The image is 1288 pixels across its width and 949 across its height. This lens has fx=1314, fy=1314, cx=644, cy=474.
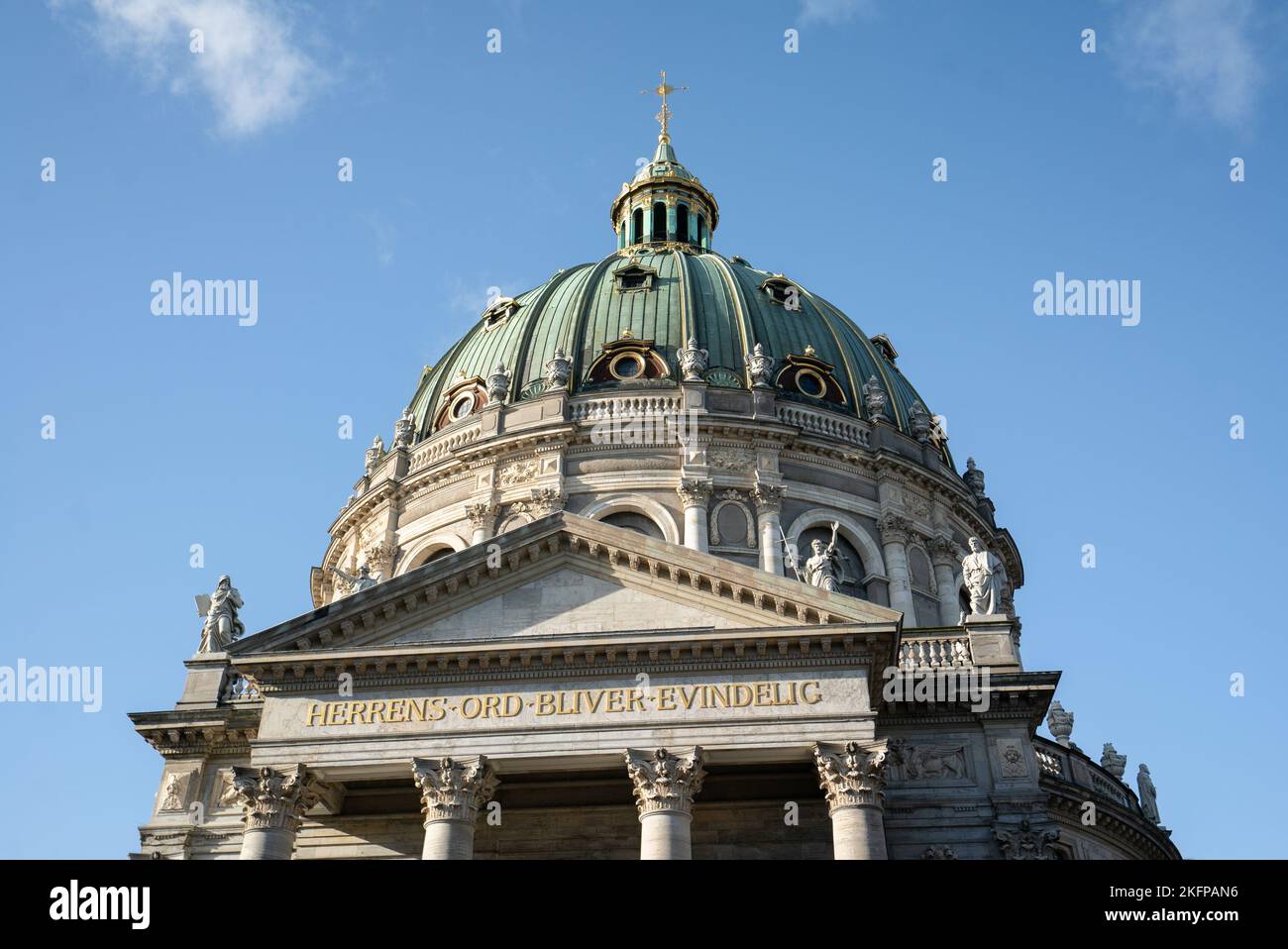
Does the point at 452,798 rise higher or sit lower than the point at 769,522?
lower

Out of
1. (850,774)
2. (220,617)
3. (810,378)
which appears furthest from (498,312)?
(850,774)

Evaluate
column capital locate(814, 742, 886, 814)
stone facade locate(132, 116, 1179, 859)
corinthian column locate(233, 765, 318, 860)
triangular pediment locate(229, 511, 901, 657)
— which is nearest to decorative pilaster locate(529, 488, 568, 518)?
stone facade locate(132, 116, 1179, 859)

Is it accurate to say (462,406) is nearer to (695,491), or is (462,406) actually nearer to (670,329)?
(670,329)

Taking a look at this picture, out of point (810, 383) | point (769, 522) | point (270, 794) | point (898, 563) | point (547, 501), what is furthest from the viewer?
point (810, 383)

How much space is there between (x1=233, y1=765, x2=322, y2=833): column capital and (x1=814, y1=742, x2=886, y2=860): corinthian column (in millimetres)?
9511

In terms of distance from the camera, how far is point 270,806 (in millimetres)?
23859

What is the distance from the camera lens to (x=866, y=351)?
46.8m

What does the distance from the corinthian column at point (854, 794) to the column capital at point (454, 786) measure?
6013 mm

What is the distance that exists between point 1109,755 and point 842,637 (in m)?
18.1

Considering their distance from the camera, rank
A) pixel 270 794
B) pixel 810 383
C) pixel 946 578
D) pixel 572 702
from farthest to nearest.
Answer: pixel 810 383 < pixel 946 578 < pixel 572 702 < pixel 270 794

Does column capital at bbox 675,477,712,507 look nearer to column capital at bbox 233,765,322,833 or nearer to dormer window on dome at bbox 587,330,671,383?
dormer window on dome at bbox 587,330,671,383

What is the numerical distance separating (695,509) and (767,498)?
2214 mm

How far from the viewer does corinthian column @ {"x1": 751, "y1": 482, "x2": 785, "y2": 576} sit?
37.2 m
